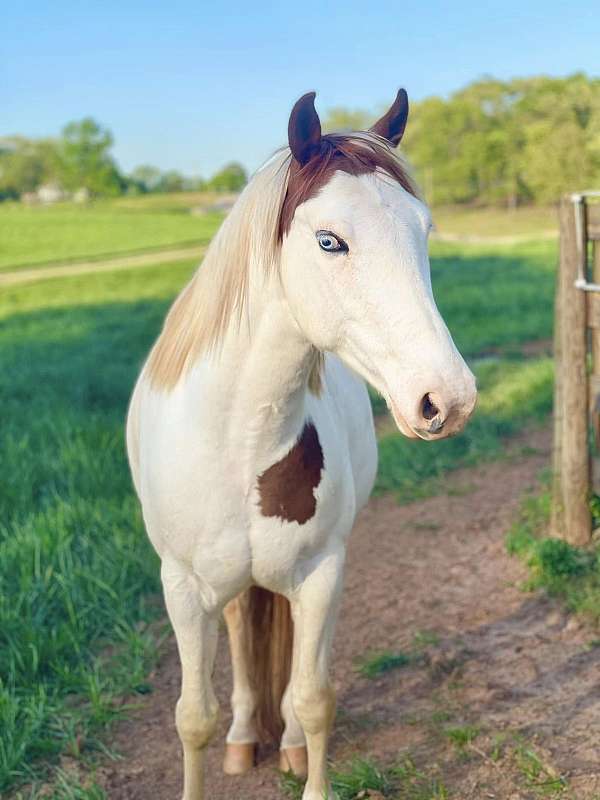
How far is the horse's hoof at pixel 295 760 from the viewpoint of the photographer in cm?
269

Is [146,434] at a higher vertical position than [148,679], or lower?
higher

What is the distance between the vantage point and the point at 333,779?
2535 mm

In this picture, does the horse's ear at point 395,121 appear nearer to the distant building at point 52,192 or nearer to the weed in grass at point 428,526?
the weed in grass at point 428,526

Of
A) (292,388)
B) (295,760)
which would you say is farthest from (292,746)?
(292,388)

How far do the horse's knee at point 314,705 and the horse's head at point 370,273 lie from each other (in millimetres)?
1080

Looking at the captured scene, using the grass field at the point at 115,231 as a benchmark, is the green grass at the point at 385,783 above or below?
below

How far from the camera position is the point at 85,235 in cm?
3228

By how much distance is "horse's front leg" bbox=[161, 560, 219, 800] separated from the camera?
85.1 inches

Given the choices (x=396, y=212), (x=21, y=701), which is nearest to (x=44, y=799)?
(x=21, y=701)

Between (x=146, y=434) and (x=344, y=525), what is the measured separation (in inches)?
23.7

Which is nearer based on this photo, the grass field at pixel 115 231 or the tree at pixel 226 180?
the grass field at pixel 115 231

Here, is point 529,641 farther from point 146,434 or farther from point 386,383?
point 386,383

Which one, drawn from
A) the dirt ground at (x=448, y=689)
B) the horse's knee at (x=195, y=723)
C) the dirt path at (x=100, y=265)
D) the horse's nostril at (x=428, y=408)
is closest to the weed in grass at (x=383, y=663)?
the dirt ground at (x=448, y=689)

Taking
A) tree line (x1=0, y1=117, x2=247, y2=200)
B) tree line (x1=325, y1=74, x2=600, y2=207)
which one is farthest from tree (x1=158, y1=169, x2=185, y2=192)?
tree line (x1=325, y1=74, x2=600, y2=207)
